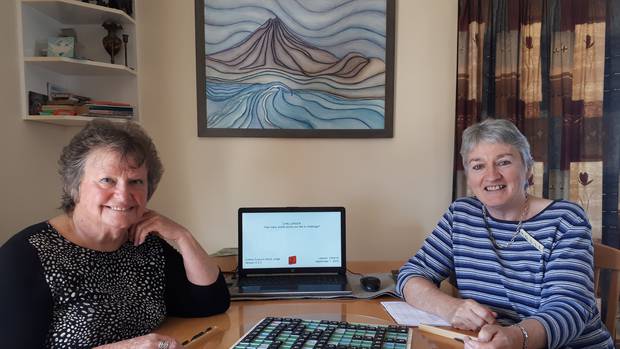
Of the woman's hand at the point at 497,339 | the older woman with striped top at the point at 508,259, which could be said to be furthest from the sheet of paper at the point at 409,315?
the woman's hand at the point at 497,339

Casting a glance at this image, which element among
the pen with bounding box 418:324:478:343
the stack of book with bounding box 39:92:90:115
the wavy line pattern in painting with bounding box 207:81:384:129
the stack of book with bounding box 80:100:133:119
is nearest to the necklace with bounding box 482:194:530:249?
the pen with bounding box 418:324:478:343

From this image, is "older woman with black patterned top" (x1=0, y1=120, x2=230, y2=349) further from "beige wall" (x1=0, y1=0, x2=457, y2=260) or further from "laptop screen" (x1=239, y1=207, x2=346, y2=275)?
"beige wall" (x1=0, y1=0, x2=457, y2=260)

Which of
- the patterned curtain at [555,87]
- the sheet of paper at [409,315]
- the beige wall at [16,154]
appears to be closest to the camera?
the sheet of paper at [409,315]

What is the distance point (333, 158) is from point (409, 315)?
1047mm

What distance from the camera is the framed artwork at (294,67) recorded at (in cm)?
201

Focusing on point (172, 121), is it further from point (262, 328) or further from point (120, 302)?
point (262, 328)

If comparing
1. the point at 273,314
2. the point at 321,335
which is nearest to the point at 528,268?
the point at 321,335

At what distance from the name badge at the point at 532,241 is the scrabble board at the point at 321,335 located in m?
0.50

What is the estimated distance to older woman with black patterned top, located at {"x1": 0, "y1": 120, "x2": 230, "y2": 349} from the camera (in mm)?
898

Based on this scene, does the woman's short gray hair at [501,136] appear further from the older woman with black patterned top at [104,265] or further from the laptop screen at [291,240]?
the older woman with black patterned top at [104,265]

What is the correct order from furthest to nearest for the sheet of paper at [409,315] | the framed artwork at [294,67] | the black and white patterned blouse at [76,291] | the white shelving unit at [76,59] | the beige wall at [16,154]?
the framed artwork at [294,67], the white shelving unit at [76,59], the beige wall at [16,154], the sheet of paper at [409,315], the black and white patterned blouse at [76,291]

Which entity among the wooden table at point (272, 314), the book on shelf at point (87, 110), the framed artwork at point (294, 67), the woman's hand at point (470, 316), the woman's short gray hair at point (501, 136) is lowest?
the wooden table at point (272, 314)

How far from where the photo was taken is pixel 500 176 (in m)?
1.24

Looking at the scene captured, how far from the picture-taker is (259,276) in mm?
1587
